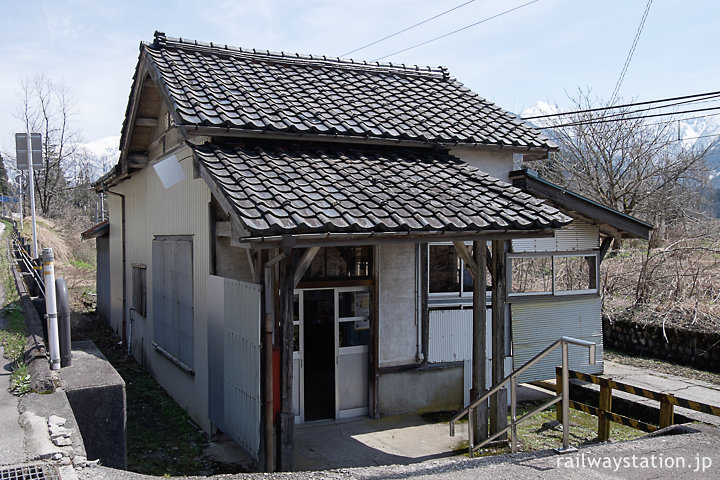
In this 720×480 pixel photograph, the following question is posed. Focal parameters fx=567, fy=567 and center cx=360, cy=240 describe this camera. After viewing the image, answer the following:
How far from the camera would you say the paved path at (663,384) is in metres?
9.45

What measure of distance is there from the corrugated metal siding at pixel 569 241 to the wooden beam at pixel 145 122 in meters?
7.05

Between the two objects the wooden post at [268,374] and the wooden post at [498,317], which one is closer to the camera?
the wooden post at [268,374]

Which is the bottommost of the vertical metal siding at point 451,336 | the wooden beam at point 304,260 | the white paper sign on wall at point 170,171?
the vertical metal siding at point 451,336

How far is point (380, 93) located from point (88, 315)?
12.9 metres

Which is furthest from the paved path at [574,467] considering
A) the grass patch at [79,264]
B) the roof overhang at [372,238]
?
the grass patch at [79,264]

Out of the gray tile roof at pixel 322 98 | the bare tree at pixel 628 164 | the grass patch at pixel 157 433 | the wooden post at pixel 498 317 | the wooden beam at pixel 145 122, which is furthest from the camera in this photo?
the bare tree at pixel 628 164

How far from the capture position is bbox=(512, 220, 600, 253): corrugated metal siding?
10141 millimetres

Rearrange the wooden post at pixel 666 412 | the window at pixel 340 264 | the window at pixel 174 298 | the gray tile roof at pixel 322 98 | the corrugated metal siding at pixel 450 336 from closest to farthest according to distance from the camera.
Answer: the wooden post at pixel 666 412, the gray tile roof at pixel 322 98, the window at pixel 340 264, the window at pixel 174 298, the corrugated metal siding at pixel 450 336

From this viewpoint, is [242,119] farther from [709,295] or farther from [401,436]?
[709,295]

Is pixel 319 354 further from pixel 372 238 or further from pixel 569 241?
pixel 569 241

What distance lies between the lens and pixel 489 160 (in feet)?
30.9

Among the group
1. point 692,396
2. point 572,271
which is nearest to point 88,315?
point 572,271

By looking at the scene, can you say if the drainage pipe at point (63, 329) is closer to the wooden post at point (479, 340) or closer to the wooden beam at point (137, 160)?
the wooden post at point (479, 340)

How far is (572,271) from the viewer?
14578 millimetres
